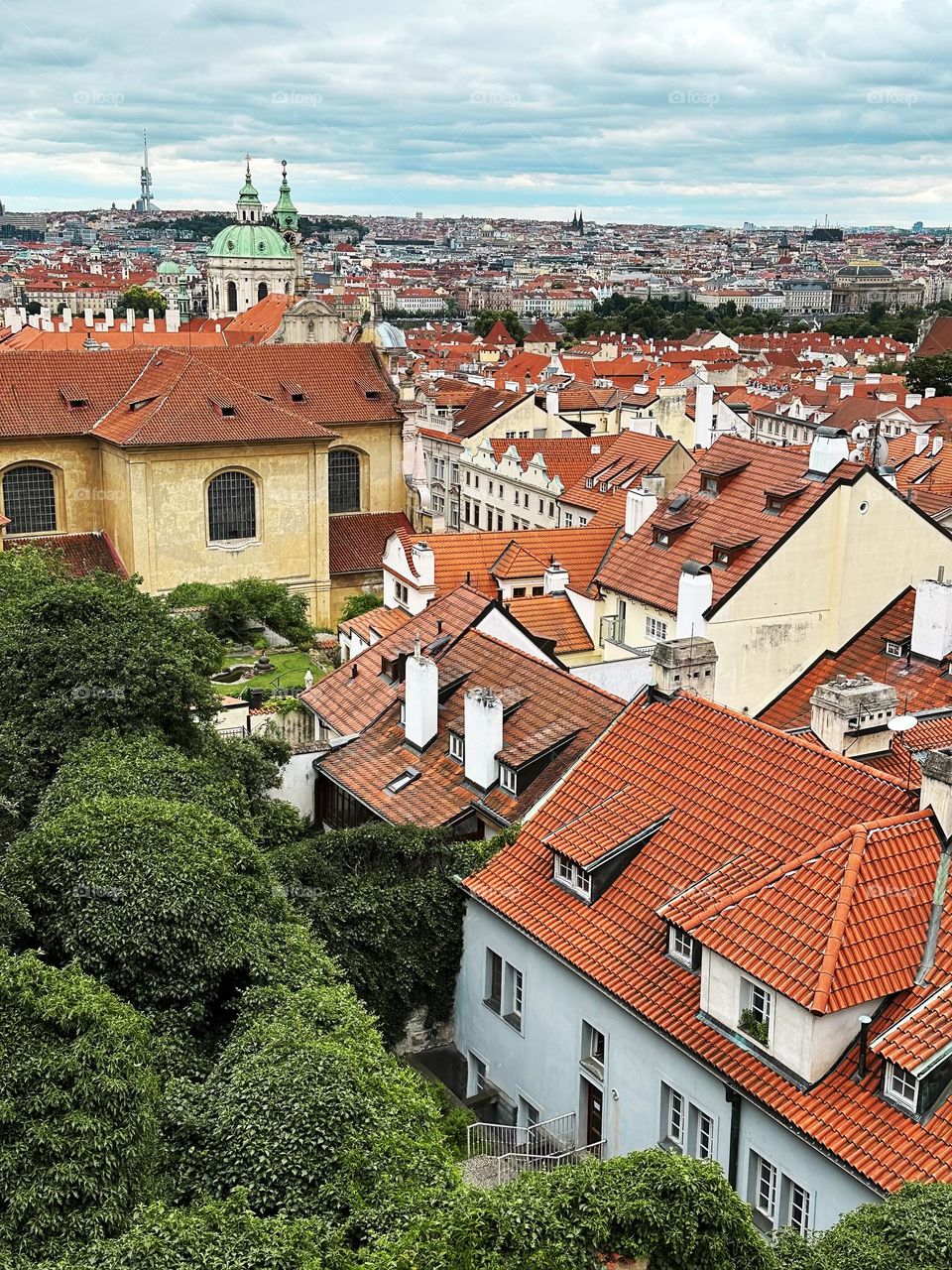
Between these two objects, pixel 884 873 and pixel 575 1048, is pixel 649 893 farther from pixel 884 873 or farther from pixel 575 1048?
pixel 884 873

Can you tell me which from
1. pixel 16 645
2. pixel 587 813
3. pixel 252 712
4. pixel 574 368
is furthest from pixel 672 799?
pixel 574 368

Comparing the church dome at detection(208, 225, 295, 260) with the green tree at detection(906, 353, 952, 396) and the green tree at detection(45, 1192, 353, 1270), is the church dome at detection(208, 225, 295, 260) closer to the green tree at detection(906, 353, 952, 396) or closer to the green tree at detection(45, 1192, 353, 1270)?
the green tree at detection(906, 353, 952, 396)

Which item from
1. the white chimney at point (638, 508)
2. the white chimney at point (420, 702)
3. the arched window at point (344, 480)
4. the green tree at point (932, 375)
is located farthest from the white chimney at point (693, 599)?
the green tree at point (932, 375)

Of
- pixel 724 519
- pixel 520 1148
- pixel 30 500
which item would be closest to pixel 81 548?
pixel 30 500

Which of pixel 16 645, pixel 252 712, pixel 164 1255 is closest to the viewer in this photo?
pixel 164 1255

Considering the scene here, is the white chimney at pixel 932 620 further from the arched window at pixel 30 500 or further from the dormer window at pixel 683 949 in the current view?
the arched window at pixel 30 500

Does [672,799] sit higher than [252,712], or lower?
higher
